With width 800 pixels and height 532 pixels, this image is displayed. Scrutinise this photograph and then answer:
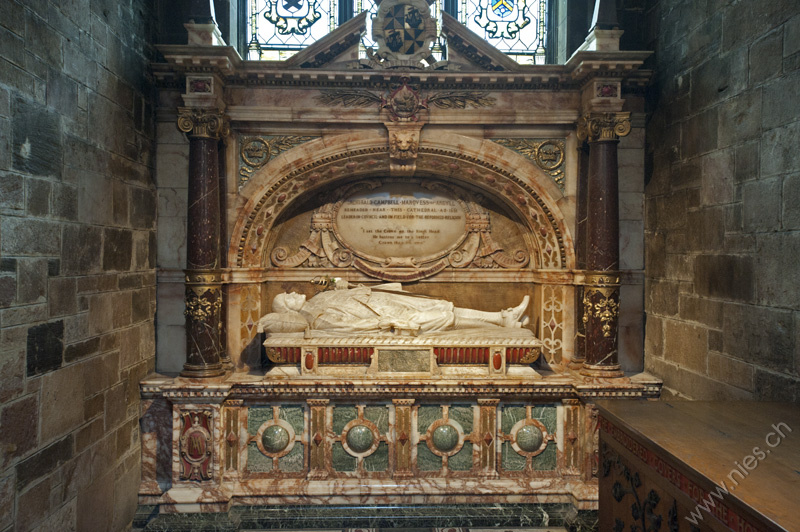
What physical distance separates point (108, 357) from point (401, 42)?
354cm

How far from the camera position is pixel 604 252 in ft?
14.3

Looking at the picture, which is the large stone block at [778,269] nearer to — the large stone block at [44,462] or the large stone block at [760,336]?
the large stone block at [760,336]

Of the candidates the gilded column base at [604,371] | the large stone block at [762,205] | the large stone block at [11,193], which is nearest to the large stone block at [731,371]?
the gilded column base at [604,371]

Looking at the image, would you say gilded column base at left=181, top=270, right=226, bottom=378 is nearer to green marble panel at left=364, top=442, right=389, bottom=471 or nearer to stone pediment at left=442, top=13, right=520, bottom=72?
green marble panel at left=364, top=442, right=389, bottom=471

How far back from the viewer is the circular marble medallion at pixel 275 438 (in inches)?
169

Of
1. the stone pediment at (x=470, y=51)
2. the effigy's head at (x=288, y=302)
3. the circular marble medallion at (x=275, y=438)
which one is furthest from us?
the effigy's head at (x=288, y=302)

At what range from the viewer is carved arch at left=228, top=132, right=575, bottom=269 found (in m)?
4.70

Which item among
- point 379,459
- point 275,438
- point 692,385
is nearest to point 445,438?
point 379,459

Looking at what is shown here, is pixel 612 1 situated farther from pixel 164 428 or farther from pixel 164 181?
pixel 164 428

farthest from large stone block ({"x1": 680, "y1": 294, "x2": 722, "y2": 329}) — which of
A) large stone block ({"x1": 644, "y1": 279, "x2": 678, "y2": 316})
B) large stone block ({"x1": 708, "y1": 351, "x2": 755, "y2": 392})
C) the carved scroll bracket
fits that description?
the carved scroll bracket

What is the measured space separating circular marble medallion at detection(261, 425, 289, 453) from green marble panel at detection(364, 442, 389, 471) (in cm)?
71

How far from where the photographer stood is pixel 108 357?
12.7 ft

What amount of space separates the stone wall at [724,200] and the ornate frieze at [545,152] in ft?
2.63

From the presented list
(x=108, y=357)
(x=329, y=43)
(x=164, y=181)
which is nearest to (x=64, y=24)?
(x=164, y=181)
